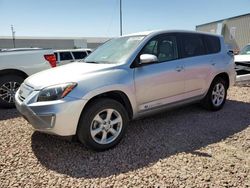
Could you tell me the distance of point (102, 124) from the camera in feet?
11.7

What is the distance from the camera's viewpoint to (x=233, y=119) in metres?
4.93

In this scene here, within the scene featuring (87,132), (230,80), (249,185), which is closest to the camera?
(249,185)

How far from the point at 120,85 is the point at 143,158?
109 cm

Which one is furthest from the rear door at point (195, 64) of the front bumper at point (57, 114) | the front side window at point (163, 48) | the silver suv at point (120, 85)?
the front bumper at point (57, 114)

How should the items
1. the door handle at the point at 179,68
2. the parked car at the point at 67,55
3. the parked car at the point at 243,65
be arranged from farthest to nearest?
1. the parked car at the point at 67,55
2. the parked car at the point at 243,65
3. the door handle at the point at 179,68

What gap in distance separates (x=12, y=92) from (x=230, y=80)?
523 centimetres

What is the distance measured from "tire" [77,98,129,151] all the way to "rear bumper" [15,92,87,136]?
0.42ft

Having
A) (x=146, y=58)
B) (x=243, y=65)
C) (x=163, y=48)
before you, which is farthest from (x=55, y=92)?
(x=243, y=65)

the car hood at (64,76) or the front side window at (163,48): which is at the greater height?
the front side window at (163,48)

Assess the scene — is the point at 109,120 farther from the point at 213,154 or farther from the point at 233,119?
the point at 233,119

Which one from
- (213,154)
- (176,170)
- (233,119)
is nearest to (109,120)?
(176,170)

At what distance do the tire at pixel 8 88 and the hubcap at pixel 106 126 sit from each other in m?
3.45

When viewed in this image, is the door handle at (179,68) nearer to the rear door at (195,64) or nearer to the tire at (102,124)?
the rear door at (195,64)

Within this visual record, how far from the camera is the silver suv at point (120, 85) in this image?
10.7 feet
